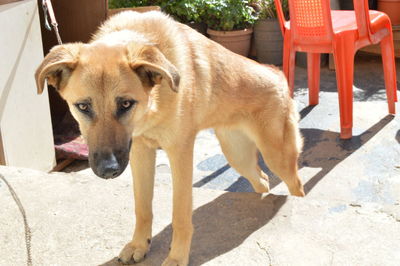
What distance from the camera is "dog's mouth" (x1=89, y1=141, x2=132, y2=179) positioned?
2.34 metres

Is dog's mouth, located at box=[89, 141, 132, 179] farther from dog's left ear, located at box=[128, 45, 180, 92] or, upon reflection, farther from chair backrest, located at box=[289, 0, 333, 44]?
chair backrest, located at box=[289, 0, 333, 44]

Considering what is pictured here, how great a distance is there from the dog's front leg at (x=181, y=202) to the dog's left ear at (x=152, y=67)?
400 mm

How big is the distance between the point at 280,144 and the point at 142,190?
1037 millimetres

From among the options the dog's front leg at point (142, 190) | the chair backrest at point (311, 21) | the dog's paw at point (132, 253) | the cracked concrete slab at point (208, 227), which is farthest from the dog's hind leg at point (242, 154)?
the chair backrest at point (311, 21)

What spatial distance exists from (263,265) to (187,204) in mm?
509

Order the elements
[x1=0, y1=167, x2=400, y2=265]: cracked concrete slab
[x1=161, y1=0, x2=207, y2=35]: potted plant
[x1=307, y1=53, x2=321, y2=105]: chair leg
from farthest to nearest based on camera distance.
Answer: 1. [x1=161, y1=0, x2=207, y2=35]: potted plant
2. [x1=307, y1=53, x2=321, y2=105]: chair leg
3. [x1=0, y1=167, x2=400, y2=265]: cracked concrete slab

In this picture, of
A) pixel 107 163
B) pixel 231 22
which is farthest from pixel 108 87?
pixel 231 22

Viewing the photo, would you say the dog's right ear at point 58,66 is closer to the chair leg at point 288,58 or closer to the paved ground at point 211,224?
the paved ground at point 211,224

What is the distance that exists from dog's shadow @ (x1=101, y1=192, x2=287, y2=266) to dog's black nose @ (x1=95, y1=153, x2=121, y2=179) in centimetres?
74

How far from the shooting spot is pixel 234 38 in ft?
25.3

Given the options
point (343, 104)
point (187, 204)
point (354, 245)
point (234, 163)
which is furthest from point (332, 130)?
point (187, 204)

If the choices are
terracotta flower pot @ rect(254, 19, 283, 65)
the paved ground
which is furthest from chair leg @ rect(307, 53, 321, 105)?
the paved ground

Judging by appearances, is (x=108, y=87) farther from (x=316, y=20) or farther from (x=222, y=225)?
(x=316, y=20)

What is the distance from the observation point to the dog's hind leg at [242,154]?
12.3 feet
